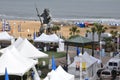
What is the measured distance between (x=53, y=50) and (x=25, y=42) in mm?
10013

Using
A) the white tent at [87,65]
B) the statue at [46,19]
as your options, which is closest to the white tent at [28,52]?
the white tent at [87,65]

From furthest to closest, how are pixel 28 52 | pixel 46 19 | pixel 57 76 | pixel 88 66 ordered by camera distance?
pixel 46 19 → pixel 28 52 → pixel 88 66 → pixel 57 76

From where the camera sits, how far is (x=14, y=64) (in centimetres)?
2583

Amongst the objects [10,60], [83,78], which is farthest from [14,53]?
[83,78]

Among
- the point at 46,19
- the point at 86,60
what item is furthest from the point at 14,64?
the point at 46,19

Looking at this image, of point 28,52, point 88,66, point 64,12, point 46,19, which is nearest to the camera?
point 88,66

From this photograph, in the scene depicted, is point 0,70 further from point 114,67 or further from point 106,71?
point 114,67

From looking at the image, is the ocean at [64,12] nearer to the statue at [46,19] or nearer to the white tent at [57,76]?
the statue at [46,19]

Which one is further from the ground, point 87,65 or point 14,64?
point 14,64

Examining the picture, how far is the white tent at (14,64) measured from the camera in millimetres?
25070

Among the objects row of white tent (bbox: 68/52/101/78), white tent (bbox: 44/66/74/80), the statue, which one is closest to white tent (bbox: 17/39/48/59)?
row of white tent (bbox: 68/52/101/78)

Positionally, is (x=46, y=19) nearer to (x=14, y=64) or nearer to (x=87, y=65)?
(x=87, y=65)

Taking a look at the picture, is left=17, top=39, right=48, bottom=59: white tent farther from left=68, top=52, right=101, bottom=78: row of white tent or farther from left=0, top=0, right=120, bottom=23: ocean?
left=0, top=0, right=120, bottom=23: ocean

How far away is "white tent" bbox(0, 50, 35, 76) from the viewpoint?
25070mm
